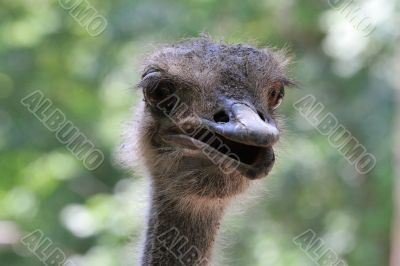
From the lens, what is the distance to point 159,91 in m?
2.30

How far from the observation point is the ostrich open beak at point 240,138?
1858mm

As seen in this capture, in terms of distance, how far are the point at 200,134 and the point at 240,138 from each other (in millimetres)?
280

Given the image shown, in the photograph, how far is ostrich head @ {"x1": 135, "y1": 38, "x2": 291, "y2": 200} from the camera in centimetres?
200

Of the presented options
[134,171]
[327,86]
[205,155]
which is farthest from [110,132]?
[205,155]

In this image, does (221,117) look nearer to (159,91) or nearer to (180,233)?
(159,91)

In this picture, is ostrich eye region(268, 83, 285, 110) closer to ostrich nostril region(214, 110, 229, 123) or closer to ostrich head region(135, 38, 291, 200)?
ostrich head region(135, 38, 291, 200)

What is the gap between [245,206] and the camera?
2746mm

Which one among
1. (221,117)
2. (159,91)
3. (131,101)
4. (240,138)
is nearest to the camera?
(240,138)

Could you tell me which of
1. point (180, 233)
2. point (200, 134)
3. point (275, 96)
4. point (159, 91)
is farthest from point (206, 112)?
point (180, 233)

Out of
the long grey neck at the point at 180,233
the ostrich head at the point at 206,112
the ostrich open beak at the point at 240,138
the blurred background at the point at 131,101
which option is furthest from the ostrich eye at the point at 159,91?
the blurred background at the point at 131,101

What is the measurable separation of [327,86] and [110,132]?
1639 millimetres

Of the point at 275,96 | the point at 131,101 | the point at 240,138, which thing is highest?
the point at 131,101

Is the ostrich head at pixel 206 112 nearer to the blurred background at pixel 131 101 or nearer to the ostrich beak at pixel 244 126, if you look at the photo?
the ostrich beak at pixel 244 126

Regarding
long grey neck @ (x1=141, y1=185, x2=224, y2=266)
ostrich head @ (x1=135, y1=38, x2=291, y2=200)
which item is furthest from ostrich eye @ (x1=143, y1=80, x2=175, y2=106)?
long grey neck @ (x1=141, y1=185, x2=224, y2=266)
